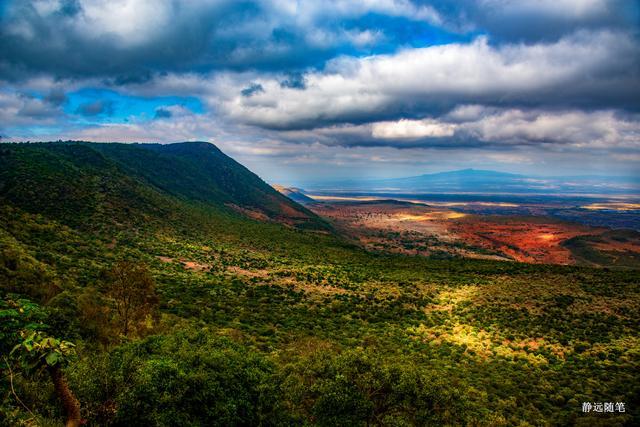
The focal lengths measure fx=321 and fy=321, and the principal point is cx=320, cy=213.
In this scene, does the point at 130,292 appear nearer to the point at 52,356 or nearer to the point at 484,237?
the point at 52,356

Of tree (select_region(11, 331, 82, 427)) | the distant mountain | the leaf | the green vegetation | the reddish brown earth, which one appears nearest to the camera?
the leaf

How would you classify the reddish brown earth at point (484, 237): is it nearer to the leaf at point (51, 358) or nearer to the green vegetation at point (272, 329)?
the green vegetation at point (272, 329)

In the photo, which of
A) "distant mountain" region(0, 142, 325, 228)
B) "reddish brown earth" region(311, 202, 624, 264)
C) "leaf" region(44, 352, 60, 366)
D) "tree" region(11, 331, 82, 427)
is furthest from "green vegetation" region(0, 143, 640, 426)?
"reddish brown earth" region(311, 202, 624, 264)

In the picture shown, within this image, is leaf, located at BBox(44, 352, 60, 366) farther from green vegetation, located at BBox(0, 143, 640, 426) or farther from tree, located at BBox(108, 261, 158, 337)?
tree, located at BBox(108, 261, 158, 337)

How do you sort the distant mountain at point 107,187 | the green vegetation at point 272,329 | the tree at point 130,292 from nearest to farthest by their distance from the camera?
the green vegetation at point 272,329
the tree at point 130,292
the distant mountain at point 107,187

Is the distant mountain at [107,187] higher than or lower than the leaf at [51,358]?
higher

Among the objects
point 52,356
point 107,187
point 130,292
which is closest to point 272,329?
point 130,292

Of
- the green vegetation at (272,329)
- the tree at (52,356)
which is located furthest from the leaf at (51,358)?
the green vegetation at (272,329)
